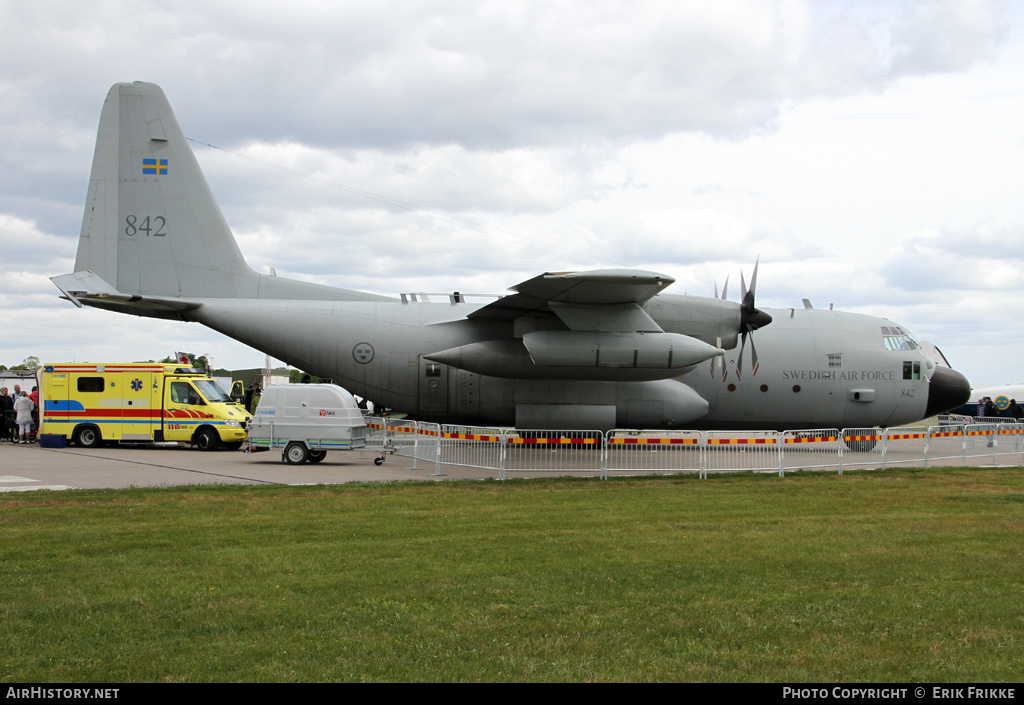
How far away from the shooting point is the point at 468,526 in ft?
33.3

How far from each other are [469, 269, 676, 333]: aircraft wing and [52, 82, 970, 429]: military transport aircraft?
0.08 meters

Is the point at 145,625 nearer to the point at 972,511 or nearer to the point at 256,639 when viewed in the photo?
the point at 256,639

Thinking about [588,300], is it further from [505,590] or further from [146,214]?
[146,214]

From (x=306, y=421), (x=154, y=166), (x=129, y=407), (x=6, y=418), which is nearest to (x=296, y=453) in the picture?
(x=306, y=421)

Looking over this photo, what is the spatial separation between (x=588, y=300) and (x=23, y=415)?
2042 cm

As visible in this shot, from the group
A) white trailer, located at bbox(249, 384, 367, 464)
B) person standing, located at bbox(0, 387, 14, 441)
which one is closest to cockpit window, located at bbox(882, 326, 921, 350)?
white trailer, located at bbox(249, 384, 367, 464)

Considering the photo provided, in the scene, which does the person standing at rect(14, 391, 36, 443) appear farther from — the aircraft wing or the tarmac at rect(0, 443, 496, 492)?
the aircraft wing

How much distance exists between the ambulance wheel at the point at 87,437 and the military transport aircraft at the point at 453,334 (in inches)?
224

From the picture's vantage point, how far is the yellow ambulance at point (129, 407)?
79.0 ft

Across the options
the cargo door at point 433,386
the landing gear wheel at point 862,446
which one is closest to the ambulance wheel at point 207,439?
the cargo door at point 433,386

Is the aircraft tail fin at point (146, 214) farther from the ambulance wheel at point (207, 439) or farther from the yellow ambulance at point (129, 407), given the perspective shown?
the ambulance wheel at point (207, 439)

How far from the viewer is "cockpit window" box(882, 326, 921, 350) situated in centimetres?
2183

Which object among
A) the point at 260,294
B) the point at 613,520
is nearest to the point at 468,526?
the point at 613,520
